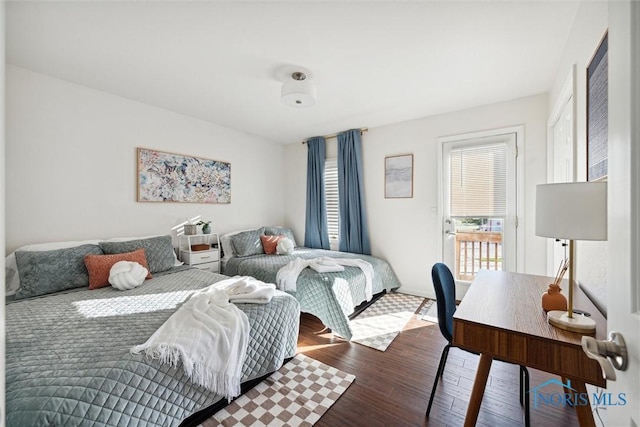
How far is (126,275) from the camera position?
2.17m

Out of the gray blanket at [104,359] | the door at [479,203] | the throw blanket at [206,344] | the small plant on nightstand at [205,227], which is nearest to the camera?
the gray blanket at [104,359]

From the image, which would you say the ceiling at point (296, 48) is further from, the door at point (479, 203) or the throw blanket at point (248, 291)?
the throw blanket at point (248, 291)

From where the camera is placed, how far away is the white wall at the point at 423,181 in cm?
283

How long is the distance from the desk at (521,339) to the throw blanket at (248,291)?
1.26 metres

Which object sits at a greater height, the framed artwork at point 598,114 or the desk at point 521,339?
the framed artwork at point 598,114

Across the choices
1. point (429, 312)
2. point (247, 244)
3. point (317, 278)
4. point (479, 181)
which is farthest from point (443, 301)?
point (247, 244)

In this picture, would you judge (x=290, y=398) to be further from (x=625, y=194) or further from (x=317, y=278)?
(x=625, y=194)

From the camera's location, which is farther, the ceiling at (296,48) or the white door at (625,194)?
the ceiling at (296,48)

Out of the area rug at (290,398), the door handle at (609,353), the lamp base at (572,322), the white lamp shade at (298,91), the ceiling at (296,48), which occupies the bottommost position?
the area rug at (290,398)

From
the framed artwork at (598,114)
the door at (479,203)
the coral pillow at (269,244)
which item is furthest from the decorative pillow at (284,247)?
the framed artwork at (598,114)

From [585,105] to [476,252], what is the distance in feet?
6.91

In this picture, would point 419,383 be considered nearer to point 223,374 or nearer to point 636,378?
point 223,374

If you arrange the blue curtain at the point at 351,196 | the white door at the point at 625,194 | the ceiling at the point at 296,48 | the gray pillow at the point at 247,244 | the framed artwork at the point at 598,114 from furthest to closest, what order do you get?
the blue curtain at the point at 351,196, the gray pillow at the point at 247,244, the ceiling at the point at 296,48, the framed artwork at the point at 598,114, the white door at the point at 625,194

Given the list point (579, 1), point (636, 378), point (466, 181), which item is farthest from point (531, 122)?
point (636, 378)
